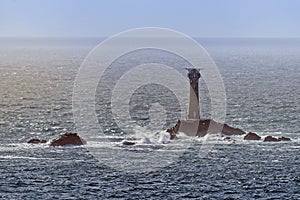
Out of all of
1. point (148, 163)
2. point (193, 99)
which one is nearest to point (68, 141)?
point (148, 163)

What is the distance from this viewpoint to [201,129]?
4171 inches

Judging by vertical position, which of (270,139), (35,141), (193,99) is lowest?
(35,141)

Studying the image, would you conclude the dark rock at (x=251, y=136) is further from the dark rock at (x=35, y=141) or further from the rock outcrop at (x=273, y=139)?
the dark rock at (x=35, y=141)

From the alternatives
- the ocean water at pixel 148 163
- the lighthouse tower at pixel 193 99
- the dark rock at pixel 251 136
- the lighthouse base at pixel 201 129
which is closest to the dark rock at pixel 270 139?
the ocean water at pixel 148 163

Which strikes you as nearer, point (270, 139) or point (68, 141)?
point (68, 141)

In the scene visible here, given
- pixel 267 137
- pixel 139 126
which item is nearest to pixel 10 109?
pixel 139 126

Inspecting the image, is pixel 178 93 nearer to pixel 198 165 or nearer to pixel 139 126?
pixel 139 126

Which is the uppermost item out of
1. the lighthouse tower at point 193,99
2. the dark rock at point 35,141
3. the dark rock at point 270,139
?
the lighthouse tower at point 193,99

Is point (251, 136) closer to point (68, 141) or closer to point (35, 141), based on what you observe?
point (68, 141)

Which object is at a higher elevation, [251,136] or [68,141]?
[251,136]

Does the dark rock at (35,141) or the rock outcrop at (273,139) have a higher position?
the rock outcrop at (273,139)

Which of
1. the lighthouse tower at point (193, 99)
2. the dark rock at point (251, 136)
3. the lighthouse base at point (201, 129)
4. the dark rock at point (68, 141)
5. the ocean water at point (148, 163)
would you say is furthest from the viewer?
the lighthouse tower at point (193, 99)

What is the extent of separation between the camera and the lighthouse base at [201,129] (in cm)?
10488

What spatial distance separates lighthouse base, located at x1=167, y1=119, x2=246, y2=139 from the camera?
105 m
